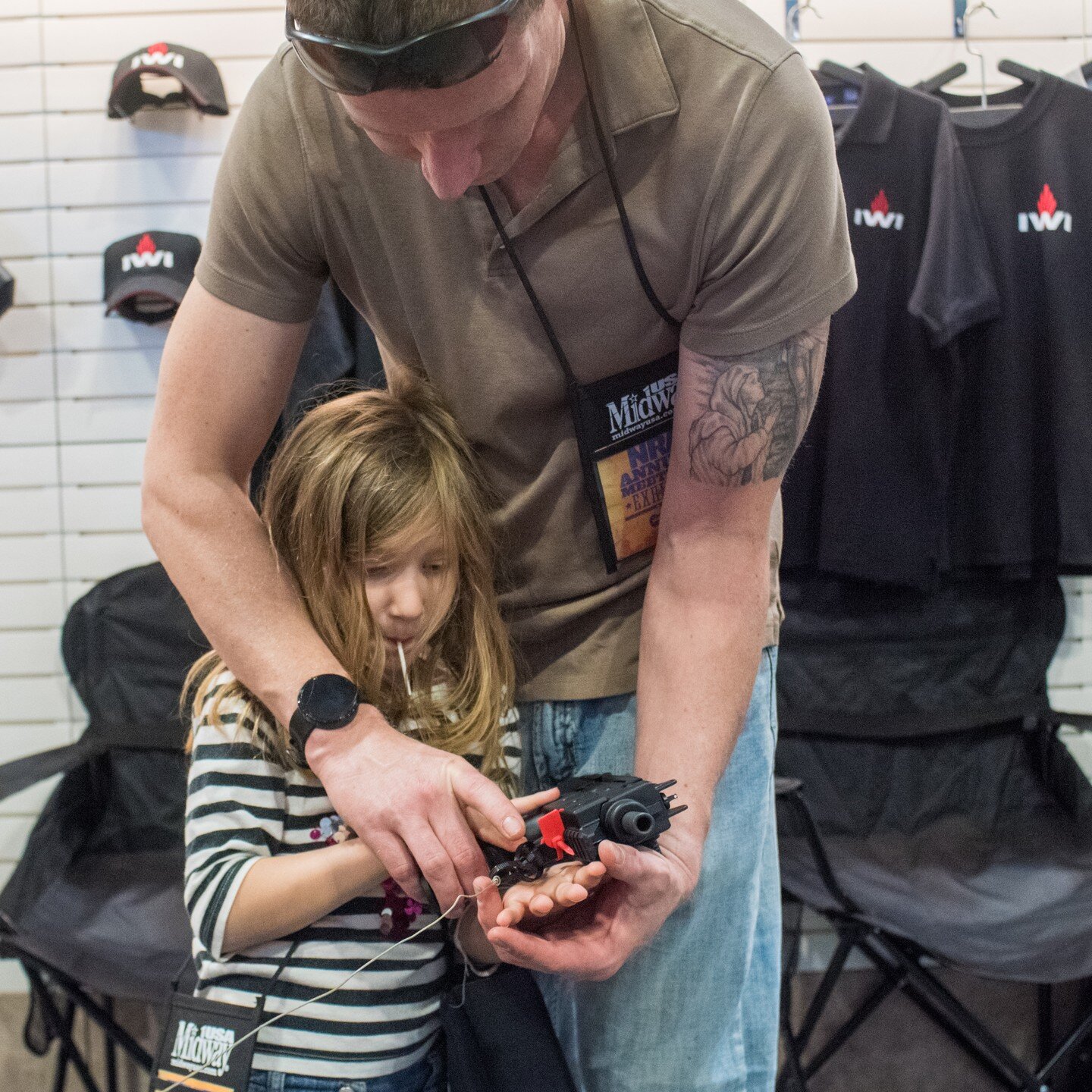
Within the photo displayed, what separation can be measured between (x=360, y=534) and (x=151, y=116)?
5.94 ft

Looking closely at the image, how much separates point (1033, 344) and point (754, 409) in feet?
5.37

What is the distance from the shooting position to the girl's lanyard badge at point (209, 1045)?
49.9 inches

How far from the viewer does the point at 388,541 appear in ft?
4.34

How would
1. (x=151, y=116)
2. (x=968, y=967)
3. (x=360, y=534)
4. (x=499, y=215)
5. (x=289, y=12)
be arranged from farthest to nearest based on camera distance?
(x=151, y=116)
(x=968, y=967)
(x=360, y=534)
(x=499, y=215)
(x=289, y=12)

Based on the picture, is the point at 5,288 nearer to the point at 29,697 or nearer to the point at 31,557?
the point at 31,557

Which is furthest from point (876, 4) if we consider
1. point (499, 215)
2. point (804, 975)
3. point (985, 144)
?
point (804, 975)

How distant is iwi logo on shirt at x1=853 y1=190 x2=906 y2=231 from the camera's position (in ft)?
8.11

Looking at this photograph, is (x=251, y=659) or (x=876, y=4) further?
(x=876, y=4)

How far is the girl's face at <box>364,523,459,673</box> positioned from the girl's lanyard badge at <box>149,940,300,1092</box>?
37cm

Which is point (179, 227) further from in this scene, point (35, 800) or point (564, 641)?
point (564, 641)

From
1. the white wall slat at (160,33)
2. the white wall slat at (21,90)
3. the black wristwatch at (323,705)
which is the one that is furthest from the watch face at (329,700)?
the white wall slat at (21,90)

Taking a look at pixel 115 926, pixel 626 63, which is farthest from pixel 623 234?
pixel 115 926

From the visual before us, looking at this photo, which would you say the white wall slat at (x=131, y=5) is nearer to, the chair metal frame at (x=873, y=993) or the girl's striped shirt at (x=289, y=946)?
the girl's striped shirt at (x=289, y=946)

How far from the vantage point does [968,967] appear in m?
1.98
